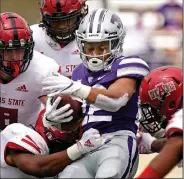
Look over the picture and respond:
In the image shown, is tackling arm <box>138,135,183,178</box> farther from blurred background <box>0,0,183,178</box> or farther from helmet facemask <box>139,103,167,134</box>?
blurred background <box>0,0,183,178</box>

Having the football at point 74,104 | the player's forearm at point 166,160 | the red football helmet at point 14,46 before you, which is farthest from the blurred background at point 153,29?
the player's forearm at point 166,160

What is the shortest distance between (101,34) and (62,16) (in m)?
0.87

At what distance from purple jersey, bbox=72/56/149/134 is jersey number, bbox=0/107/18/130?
58 cm

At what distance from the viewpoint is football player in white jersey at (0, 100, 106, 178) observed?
290 cm

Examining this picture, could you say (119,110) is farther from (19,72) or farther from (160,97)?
(19,72)

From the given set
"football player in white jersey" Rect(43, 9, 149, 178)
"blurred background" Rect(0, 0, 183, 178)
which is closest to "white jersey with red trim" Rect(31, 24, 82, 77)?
"football player in white jersey" Rect(43, 9, 149, 178)

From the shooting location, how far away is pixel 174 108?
295 cm

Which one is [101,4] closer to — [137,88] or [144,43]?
[144,43]

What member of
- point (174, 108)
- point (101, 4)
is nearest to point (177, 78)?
point (174, 108)

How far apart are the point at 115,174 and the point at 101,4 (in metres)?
3.88

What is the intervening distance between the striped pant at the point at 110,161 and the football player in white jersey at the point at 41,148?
0.04 m

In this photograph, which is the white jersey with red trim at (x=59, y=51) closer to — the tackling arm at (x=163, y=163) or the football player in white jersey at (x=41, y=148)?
the football player in white jersey at (x=41, y=148)

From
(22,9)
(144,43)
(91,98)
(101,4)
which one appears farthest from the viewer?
(144,43)

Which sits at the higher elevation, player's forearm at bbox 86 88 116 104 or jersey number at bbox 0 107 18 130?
player's forearm at bbox 86 88 116 104
